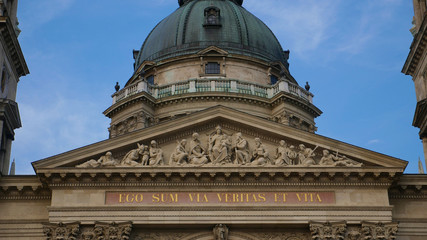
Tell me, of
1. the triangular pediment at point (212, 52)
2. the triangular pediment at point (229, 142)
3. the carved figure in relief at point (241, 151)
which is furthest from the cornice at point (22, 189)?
the triangular pediment at point (212, 52)

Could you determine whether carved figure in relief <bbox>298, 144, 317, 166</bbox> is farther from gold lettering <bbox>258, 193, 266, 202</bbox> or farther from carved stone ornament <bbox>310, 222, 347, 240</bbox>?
carved stone ornament <bbox>310, 222, 347, 240</bbox>

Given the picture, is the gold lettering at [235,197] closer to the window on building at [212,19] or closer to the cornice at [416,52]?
the cornice at [416,52]

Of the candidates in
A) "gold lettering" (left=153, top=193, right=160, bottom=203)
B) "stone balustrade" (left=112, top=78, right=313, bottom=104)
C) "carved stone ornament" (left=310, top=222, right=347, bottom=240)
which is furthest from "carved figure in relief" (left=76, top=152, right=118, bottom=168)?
"stone balustrade" (left=112, top=78, right=313, bottom=104)

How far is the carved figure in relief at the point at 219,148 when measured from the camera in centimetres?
3059

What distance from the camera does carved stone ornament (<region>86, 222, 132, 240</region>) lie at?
2936cm

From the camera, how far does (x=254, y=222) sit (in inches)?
1172

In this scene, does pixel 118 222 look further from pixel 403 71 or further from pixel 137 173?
pixel 403 71

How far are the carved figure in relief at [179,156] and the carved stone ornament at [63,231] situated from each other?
4.89 meters

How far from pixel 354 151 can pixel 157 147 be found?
342 inches

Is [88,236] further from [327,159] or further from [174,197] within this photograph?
[327,159]

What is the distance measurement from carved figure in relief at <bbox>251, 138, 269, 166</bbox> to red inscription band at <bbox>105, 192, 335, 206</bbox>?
1340 millimetres

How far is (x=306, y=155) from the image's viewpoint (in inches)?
1215

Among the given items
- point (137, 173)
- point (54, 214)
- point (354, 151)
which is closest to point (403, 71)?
point (354, 151)

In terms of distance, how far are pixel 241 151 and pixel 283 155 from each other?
6.04ft
